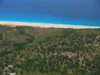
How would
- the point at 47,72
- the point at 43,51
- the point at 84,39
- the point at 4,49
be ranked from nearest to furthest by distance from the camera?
1. the point at 47,72
2. the point at 43,51
3. the point at 4,49
4. the point at 84,39

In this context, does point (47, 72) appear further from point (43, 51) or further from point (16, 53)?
point (16, 53)

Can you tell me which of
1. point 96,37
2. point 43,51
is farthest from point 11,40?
point 96,37

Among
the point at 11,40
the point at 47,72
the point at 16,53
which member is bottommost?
the point at 47,72

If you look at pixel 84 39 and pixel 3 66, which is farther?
pixel 84 39

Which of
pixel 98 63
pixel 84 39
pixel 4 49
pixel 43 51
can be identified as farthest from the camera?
pixel 84 39

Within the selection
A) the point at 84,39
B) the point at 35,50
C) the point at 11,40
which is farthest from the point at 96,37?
the point at 11,40

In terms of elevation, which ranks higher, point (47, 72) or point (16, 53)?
point (16, 53)

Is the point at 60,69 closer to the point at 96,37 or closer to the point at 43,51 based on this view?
the point at 43,51
